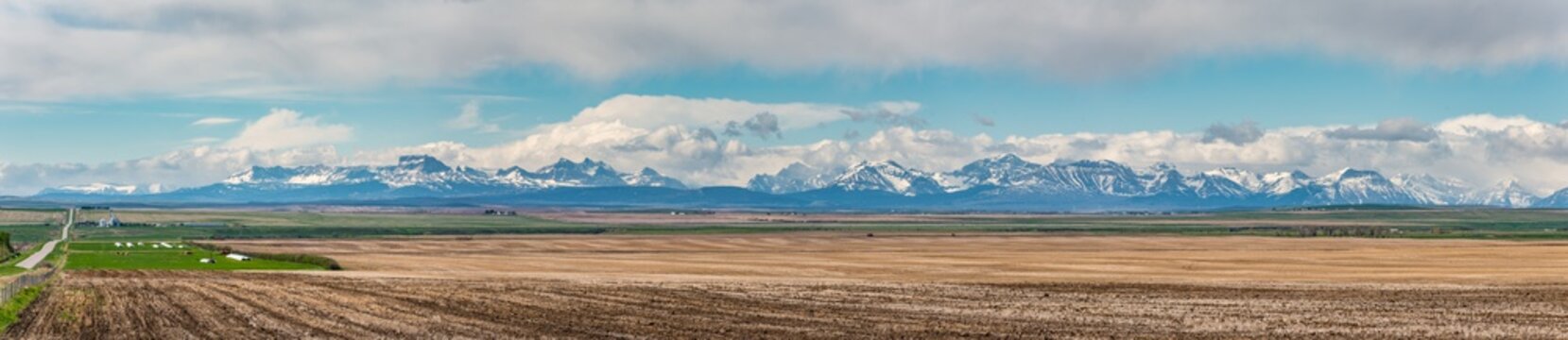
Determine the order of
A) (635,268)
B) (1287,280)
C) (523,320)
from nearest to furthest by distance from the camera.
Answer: (523,320)
(1287,280)
(635,268)

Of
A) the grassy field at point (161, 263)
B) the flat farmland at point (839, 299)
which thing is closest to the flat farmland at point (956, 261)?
the flat farmland at point (839, 299)

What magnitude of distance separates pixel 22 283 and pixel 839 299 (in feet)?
127

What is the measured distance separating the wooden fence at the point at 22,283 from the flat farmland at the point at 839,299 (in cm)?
132

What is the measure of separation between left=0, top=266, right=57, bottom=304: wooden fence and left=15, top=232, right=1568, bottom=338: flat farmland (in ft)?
4.33

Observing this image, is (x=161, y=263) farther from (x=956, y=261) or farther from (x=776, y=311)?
(x=776, y=311)

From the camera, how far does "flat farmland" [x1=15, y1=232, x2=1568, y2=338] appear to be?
4459 centimetres

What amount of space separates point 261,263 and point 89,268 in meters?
11.0

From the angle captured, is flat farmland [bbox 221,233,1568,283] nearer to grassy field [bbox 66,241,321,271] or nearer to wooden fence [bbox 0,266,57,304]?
grassy field [bbox 66,241,321,271]

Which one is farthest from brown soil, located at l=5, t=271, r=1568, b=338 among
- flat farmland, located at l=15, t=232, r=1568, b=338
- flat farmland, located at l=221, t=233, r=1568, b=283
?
flat farmland, located at l=221, t=233, r=1568, b=283

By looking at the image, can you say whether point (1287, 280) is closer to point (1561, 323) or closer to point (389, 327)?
point (1561, 323)

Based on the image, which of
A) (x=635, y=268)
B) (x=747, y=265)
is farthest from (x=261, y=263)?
(x=747, y=265)

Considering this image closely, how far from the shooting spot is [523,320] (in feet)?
158

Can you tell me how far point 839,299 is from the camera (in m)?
59.3

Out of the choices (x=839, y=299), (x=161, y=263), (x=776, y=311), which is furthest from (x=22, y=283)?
(x=161, y=263)
